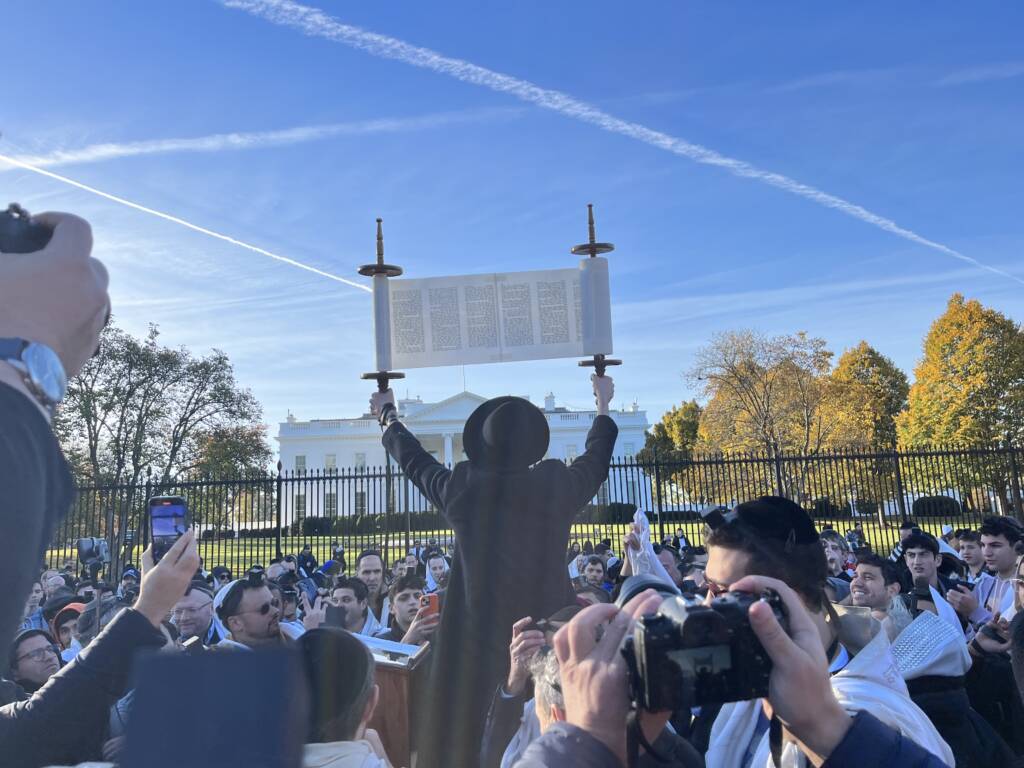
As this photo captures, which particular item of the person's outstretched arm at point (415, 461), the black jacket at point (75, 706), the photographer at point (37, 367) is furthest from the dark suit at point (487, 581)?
the photographer at point (37, 367)

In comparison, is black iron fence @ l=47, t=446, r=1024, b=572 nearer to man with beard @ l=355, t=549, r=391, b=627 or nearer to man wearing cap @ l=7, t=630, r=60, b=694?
man with beard @ l=355, t=549, r=391, b=627

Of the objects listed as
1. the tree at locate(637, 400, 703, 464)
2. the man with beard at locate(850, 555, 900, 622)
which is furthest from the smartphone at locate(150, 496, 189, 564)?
the tree at locate(637, 400, 703, 464)

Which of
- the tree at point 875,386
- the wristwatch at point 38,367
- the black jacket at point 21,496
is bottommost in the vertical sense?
the black jacket at point 21,496

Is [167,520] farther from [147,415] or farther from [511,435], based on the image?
[147,415]

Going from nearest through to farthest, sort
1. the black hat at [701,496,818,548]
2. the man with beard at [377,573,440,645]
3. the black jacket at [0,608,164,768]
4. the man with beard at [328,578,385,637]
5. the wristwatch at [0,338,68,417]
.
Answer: the wristwatch at [0,338,68,417] < the black jacket at [0,608,164,768] < the black hat at [701,496,818,548] < the man with beard at [377,573,440,645] < the man with beard at [328,578,385,637]

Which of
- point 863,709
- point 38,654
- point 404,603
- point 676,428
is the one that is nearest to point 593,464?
point 863,709

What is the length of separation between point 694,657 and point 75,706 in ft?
3.76

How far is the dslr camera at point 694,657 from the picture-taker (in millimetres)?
1151

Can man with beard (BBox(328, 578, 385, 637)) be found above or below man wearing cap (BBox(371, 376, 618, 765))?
below

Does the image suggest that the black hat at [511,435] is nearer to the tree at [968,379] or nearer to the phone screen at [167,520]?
the phone screen at [167,520]

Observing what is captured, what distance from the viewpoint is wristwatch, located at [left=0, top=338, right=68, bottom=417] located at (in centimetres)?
109

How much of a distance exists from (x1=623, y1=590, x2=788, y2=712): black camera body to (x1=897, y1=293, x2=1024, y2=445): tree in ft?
117

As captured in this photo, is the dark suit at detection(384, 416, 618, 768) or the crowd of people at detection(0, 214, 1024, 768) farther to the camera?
the dark suit at detection(384, 416, 618, 768)

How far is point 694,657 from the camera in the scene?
1.18 m
